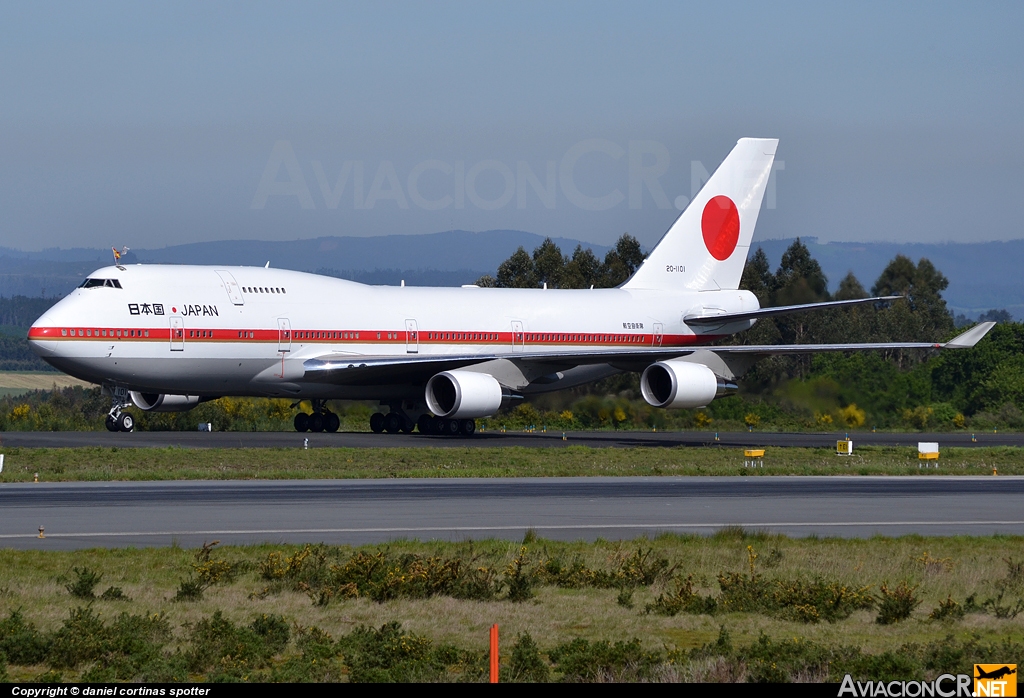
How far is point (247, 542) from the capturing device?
19094 millimetres

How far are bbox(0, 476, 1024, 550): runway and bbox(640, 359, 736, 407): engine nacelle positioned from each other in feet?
35.4

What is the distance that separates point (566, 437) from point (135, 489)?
21.7m

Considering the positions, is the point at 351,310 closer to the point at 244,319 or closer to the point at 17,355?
the point at 244,319

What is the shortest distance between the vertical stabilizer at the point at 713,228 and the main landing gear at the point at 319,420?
1360 cm

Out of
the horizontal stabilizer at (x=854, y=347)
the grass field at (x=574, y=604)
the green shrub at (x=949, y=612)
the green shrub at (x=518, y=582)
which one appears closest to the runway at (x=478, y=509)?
the grass field at (x=574, y=604)

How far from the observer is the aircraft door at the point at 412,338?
149 ft

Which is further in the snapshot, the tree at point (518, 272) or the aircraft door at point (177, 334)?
the tree at point (518, 272)

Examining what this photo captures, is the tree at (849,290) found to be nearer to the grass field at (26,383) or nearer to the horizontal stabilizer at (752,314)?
the horizontal stabilizer at (752,314)

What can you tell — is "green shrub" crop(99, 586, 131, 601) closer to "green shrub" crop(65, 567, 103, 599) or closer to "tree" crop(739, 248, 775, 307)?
"green shrub" crop(65, 567, 103, 599)

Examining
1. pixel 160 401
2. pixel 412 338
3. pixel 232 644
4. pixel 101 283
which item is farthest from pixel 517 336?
pixel 232 644

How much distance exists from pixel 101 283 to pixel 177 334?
2.86 metres

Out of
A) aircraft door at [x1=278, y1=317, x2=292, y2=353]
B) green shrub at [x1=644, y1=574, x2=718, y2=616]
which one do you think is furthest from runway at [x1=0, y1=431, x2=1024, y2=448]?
green shrub at [x1=644, y1=574, x2=718, y2=616]

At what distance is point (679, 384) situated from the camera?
4225 centimetres

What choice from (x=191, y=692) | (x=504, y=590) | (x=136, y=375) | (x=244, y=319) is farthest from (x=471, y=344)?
(x=191, y=692)
